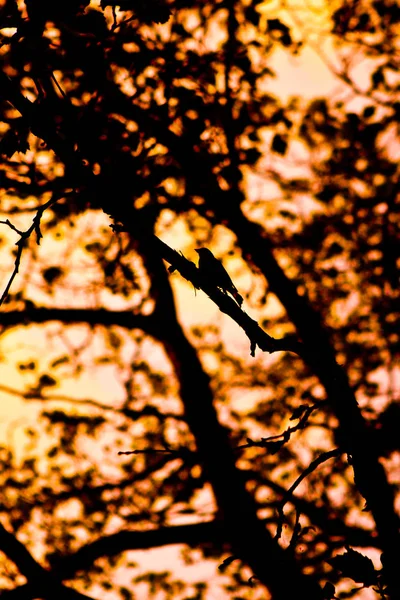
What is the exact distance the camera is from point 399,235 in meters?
9.95

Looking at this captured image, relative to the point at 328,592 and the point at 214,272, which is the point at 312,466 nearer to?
the point at 328,592

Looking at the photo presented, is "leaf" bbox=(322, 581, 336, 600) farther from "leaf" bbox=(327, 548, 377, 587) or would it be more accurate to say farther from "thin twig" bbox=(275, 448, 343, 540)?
"thin twig" bbox=(275, 448, 343, 540)

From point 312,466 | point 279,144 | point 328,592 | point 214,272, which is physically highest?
point 279,144

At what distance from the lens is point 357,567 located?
10.8 feet

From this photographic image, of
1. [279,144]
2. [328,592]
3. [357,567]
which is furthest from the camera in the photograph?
[279,144]

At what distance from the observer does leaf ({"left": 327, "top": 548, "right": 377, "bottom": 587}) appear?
10.7 feet

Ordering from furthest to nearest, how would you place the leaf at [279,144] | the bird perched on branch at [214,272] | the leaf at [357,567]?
the leaf at [279,144], the leaf at [357,567], the bird perched on branch at [214,272]

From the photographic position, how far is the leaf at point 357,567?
10.7 feet

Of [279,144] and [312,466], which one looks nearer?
[312,466]

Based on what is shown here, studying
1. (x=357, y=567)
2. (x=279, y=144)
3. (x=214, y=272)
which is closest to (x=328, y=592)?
(x=357, y=567)

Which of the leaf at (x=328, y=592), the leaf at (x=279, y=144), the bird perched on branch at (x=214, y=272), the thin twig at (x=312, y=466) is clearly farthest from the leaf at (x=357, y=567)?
the leaf at (x=279, y=144)

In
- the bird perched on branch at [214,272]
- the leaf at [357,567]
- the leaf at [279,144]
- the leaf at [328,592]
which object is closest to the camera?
the bird perched on branch at [214,272]

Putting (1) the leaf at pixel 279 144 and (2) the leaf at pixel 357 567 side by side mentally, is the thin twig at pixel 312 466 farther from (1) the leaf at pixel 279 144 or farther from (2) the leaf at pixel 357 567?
(1) the leaf at pixel 279 144

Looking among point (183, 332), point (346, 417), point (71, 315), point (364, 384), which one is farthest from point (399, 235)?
point (346, 417)
